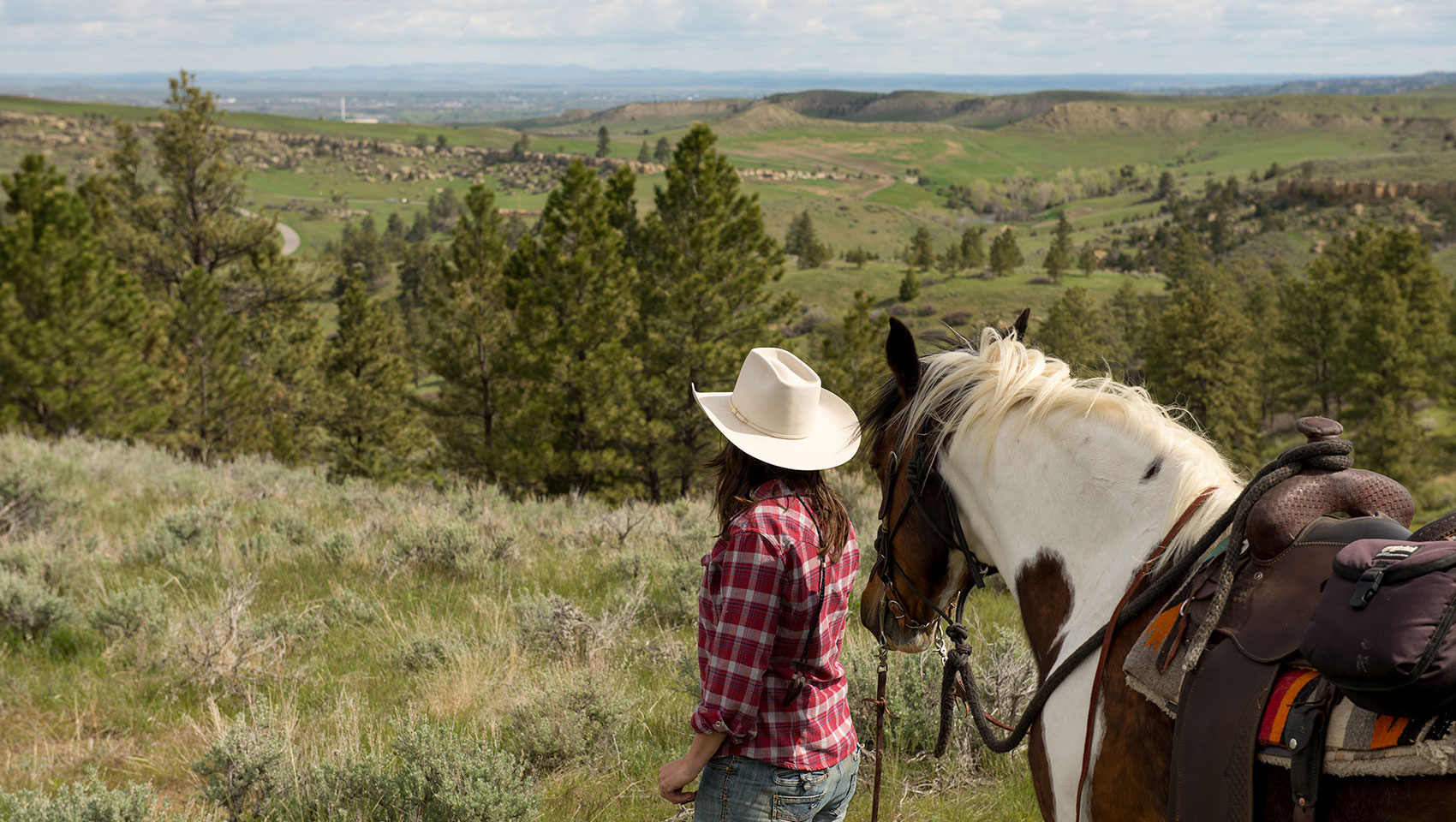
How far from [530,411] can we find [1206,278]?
57.5m

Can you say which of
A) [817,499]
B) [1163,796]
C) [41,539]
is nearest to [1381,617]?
[1163,796]

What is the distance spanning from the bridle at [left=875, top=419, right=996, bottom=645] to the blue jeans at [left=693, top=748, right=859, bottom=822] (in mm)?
703

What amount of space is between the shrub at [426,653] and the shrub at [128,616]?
1.50m

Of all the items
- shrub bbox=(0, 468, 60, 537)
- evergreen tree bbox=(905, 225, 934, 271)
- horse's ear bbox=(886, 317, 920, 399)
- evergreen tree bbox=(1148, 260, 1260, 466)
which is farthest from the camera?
evergreen tree bbox=(905, 225, 934, 271)

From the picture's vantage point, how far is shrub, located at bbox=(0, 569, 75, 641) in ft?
17.2

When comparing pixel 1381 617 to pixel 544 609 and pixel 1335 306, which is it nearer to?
pixel 544 609

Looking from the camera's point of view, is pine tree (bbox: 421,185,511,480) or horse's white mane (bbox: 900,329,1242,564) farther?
pine tree (bbox: 421,185,511,480)

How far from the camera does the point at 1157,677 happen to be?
1.98 metres

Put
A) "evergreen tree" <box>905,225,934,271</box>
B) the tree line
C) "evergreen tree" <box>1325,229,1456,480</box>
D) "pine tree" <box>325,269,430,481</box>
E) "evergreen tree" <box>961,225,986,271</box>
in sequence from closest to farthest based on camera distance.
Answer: the tree line → "pine tree" <box>325,269,430,481</box> → "evergreen tree" <box>1325,229,1456,480</box> → "evergreen tree" <box>961,225,986,271</box> → "evergreen tree" <box>905,225,934,271</box>

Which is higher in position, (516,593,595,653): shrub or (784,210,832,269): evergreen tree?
(784,210,832,269): evergreen tree

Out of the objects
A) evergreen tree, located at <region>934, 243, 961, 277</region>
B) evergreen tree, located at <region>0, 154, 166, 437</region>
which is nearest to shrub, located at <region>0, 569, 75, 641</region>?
evergreen tree, located at <region>0, 154, 166, 437</region>

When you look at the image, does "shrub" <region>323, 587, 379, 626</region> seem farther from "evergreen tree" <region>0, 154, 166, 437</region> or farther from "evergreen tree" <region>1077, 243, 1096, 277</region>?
"evergreen tree" <region>1077, 243, 1096, 277</region>

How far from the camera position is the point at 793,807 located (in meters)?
2.33

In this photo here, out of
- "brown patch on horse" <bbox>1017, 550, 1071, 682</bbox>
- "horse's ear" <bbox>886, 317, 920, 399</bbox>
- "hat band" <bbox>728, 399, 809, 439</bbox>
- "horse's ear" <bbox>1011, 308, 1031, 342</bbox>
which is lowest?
"brown patch on horse" <bbox>1017, 550, 1071, 682</bbox>
